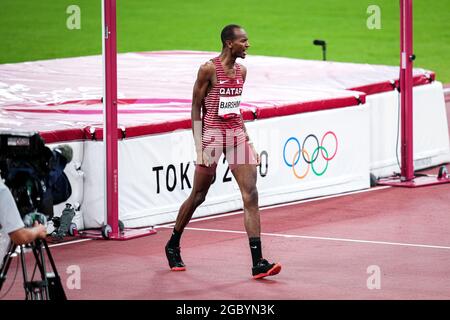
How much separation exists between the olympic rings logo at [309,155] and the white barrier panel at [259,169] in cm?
1

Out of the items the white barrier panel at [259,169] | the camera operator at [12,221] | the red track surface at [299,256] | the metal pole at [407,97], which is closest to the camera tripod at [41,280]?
the camera operator at [12,221]

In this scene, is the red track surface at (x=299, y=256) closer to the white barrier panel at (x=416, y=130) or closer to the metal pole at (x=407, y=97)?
the metal pole at (x=407, y=97)

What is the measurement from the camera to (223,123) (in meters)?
9.50

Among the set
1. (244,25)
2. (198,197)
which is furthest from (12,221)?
(244,25)

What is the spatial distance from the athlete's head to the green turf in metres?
13.6

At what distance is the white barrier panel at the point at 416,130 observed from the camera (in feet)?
45.9

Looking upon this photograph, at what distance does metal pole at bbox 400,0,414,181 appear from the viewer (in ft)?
44.2

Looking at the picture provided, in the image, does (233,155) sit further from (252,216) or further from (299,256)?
(299,256)

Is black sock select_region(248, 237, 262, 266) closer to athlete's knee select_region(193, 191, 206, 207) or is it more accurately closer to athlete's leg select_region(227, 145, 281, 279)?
athlete's leg select_region(227, 145, 281, 279)

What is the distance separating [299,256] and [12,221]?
4.16 metres

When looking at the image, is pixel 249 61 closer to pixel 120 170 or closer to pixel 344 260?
pixel 120 170

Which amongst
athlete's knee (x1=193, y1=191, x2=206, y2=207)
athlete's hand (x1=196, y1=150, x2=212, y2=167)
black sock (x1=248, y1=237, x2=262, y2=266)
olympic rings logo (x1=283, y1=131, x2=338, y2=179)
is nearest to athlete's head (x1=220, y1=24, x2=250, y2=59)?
athlete's hand (x1=196, y1=150, x2=212, y2=167)
